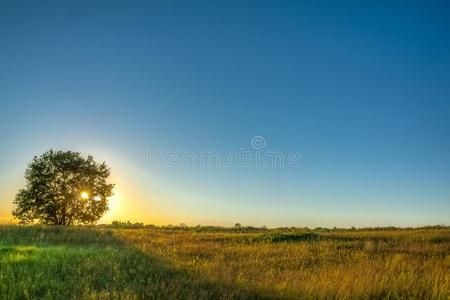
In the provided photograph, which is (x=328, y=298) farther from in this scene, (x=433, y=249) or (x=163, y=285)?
(x=433, y=249)

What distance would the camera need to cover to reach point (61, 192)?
4875 centimetres

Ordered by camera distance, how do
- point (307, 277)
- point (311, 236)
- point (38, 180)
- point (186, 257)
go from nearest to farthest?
point (307, 277) → point (186, 257) → point (311, 236) → point (38, 180)

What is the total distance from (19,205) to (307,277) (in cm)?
4449

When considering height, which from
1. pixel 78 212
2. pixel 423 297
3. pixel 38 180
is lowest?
pixel 423 297

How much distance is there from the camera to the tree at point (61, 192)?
158 ft

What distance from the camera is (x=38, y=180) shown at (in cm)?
4794

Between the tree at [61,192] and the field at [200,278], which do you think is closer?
the field at [200,278]

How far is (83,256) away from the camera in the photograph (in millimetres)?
13992

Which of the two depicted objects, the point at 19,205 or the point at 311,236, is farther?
the point at 19,205

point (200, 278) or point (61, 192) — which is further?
point (61, 192)

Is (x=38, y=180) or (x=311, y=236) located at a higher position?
(x=38, y=180)

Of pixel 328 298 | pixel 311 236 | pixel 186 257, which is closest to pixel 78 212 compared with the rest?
pixel 311 236

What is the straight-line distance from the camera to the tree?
48156mm

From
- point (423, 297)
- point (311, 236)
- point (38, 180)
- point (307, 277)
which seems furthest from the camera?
point (38, 180)
